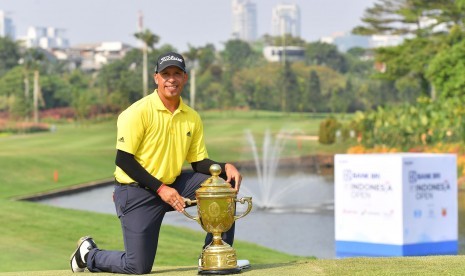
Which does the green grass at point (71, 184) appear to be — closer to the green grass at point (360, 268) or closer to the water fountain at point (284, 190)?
the water fountain at point (284, 190)

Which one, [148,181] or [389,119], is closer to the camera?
[148,181]

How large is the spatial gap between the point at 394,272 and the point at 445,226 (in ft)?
37.0

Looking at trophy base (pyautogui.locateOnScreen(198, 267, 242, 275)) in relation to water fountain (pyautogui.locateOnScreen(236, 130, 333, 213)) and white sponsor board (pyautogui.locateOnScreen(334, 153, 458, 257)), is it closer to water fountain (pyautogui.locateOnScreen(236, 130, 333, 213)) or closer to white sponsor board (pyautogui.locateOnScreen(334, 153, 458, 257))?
white sponsor board (pyautogui.locateOnScreen(334, 153, 458, 257))

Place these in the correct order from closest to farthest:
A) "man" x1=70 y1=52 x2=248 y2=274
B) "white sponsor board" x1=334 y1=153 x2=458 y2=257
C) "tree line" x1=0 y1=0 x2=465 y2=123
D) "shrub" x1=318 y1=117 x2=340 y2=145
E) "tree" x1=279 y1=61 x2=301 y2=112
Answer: "man" x1=70 y1=52 x2=248 y2=274
"white sponsor board" x1=334 y1=153 x2=458 y2=257
"shrub" x1=318 y1=117 x2=340 y2=145
"tree line" x1=0 y1=0 x2=465 y2=123
"tree" x1=279 y1=61 x2=301 y2=112

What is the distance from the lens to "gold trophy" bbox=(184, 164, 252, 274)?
31.5 feet

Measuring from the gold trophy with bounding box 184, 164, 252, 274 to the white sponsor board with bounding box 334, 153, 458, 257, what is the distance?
388 inches

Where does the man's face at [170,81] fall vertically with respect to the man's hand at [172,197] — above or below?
above

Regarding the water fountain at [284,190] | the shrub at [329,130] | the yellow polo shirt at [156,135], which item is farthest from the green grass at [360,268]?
the shrub at [329,130]

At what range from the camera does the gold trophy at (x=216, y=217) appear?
31.5 ft

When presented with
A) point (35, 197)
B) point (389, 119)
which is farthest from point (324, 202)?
point (389, 119)

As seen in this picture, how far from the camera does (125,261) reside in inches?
393

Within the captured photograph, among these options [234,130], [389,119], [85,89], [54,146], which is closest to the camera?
[389,119]

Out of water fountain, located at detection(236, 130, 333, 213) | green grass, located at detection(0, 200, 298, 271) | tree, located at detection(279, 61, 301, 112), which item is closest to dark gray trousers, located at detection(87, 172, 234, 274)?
green grass, located at detection(0, 200, 298, 271)

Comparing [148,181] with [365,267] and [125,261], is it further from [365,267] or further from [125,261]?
[365,267]
